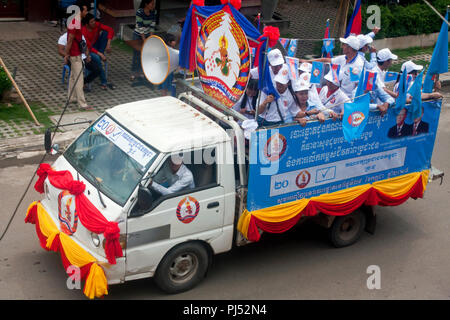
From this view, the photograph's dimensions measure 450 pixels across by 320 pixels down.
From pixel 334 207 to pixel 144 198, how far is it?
2593mm

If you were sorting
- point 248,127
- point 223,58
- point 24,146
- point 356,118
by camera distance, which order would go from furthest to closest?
point 24,146, point 356,118, point 223,58, point 248,127

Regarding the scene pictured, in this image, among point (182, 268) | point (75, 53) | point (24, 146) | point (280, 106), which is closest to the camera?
point (182, 268)

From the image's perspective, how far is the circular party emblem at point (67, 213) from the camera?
6895mm

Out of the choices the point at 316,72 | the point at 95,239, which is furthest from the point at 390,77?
the point at 95,239

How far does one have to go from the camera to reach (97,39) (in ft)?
42.9

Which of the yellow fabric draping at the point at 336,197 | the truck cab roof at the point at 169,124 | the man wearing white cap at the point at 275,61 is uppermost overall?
the man wearing white cap at the point at 275,61

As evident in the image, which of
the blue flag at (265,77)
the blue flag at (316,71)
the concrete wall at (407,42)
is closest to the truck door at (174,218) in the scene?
the blue flag at (265,77)

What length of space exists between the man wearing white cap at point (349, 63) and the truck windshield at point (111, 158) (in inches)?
127

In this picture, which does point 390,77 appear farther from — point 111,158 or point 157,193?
point 111,158

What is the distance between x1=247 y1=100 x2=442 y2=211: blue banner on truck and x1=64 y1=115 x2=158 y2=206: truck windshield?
1.24 m

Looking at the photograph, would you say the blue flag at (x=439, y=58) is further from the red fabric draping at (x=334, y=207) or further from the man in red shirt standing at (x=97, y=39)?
the man in red shirt standing at (x=97, y=39)

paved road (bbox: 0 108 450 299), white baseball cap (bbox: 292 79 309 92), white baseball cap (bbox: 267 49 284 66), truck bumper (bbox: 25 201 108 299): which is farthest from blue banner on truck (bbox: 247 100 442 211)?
truck bumper (bbox: 25 201 108 299)

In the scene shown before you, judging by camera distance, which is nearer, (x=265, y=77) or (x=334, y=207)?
(x=265, y=77)

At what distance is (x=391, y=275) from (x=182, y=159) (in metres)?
3.17
